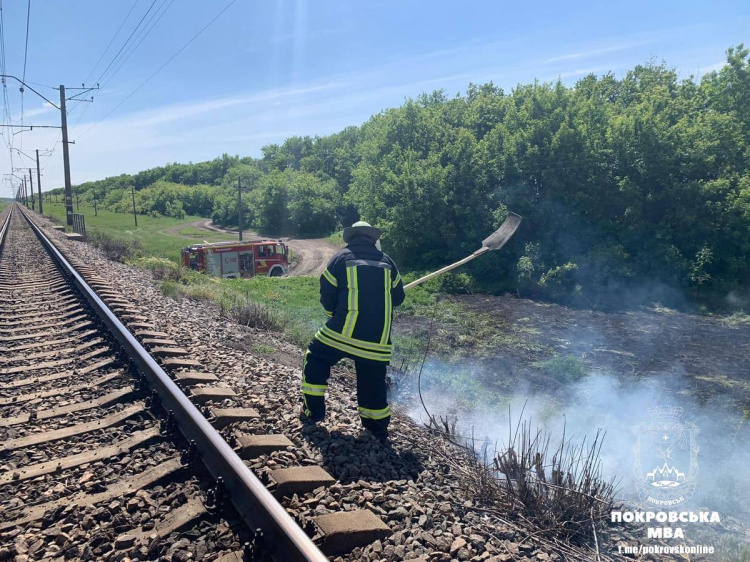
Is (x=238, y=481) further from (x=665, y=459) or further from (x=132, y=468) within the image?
(x=665, y=459)

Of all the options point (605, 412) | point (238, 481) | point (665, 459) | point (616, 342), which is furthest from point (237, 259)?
point (238, 481)

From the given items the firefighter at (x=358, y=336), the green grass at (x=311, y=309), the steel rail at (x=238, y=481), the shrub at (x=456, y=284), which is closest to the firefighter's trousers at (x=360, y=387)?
the firefighter at (x=358, y=336)

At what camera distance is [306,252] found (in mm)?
42406

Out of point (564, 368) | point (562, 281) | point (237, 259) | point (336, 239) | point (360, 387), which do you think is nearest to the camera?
point (360, 387)

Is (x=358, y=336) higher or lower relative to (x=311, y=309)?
higher

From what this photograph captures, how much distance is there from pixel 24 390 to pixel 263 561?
11.7ft

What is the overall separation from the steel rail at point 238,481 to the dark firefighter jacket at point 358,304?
1.27 metres

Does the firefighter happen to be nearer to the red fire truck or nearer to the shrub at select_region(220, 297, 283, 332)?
the shrub at select_region(220, 297, 283, 332)

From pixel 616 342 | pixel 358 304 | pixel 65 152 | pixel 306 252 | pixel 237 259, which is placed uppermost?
pixel 65 152

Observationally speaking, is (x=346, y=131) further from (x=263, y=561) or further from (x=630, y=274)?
(x=263, y=561)

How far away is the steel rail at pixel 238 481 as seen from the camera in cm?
244

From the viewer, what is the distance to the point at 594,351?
13211 mm

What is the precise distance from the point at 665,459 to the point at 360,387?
4.60 meters

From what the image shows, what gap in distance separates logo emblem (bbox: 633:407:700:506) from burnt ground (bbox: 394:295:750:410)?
223 cm
